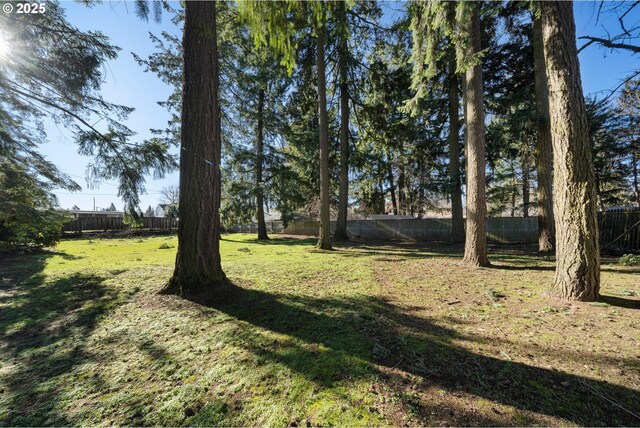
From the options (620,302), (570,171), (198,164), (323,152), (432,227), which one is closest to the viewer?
(620,302)

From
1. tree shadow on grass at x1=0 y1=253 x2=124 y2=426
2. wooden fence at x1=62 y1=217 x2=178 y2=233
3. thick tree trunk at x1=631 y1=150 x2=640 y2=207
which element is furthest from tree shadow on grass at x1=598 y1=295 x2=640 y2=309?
thick tree trunk at x1=631 y1=150 x2=640 y2=207

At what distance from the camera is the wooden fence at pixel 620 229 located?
23.4 ft

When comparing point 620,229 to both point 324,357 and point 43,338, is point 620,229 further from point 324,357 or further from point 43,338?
point 43,338

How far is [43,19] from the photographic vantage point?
567cm

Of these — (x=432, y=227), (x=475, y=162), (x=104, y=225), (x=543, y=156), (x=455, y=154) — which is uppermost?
(x=455, y=154)

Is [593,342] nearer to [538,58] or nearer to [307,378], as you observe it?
[307,378]

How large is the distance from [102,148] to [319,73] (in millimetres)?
7450

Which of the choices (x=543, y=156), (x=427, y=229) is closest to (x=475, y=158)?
(x=543, y=156)

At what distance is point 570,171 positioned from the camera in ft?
11.2

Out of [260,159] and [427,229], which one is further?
[427,229]

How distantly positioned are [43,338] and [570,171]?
6717 mm

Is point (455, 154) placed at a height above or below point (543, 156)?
above

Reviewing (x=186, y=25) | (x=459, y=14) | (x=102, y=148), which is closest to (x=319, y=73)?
(x=459, y=14)

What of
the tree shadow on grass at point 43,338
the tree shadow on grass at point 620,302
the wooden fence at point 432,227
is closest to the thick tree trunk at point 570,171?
the tree shadow on grass at point 620,302
